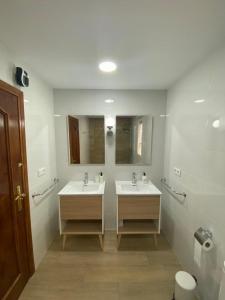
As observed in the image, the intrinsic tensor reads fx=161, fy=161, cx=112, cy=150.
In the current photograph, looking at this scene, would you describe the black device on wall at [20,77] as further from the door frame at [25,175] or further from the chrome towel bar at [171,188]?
the chrome towel bar at [171,188]

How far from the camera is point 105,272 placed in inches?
75.7

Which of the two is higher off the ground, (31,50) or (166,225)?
(31,50)

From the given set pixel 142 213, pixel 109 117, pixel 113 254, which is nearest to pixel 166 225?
pixel 142 213

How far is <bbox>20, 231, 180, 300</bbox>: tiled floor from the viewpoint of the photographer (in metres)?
1.66

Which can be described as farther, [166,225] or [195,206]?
Result: [166,225]

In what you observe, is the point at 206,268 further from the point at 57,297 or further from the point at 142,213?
the point at 57,297

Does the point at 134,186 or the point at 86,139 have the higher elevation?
the point at 86,139

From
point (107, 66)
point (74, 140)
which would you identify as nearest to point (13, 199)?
point (74, 140)

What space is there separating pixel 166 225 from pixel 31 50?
2.82 metres

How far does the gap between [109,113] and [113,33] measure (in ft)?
4.75

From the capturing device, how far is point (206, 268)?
1.46 metres

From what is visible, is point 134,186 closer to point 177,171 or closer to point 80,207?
point 177,171

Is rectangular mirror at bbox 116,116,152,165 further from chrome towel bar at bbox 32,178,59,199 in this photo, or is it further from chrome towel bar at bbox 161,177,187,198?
chrome towel bar at bbox 32,178,59,199

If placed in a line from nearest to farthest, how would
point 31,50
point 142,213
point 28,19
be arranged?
point 28,19
point 31,50
point 142,213
